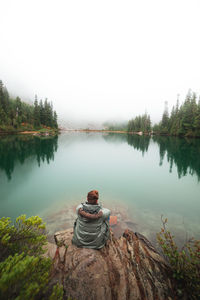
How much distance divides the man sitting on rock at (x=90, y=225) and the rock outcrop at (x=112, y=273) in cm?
19

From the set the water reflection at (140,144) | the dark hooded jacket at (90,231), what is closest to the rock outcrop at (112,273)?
the dark hooded jacket at (90,231)

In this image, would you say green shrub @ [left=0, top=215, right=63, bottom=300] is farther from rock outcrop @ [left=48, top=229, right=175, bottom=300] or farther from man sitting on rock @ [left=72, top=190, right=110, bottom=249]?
man sitting on rock @ [left=72, top=190, right=110, bottom=249]

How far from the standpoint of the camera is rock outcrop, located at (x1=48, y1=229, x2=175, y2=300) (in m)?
2.46

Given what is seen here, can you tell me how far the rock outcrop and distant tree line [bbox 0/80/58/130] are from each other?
227 ft

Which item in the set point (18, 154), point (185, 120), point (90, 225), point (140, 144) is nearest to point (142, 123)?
point (185, 120)

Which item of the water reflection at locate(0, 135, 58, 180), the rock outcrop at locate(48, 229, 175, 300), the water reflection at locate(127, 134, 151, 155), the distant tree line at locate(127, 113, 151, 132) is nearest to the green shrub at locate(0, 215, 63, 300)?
the rock outcrop at locate(48, 229, 175, 300)

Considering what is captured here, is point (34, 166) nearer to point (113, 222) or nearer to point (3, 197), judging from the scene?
point (3, 197)

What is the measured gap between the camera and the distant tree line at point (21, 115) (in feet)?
193

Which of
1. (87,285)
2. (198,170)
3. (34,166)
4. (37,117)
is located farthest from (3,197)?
(37,117)

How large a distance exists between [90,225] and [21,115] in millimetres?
84079

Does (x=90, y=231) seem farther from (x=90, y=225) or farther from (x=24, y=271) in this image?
(x=24, y=271)

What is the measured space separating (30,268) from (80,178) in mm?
12345

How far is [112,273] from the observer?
285 centimetres

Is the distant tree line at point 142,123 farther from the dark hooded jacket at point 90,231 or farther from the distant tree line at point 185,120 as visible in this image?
the dark hooded jacket at point 90,231
